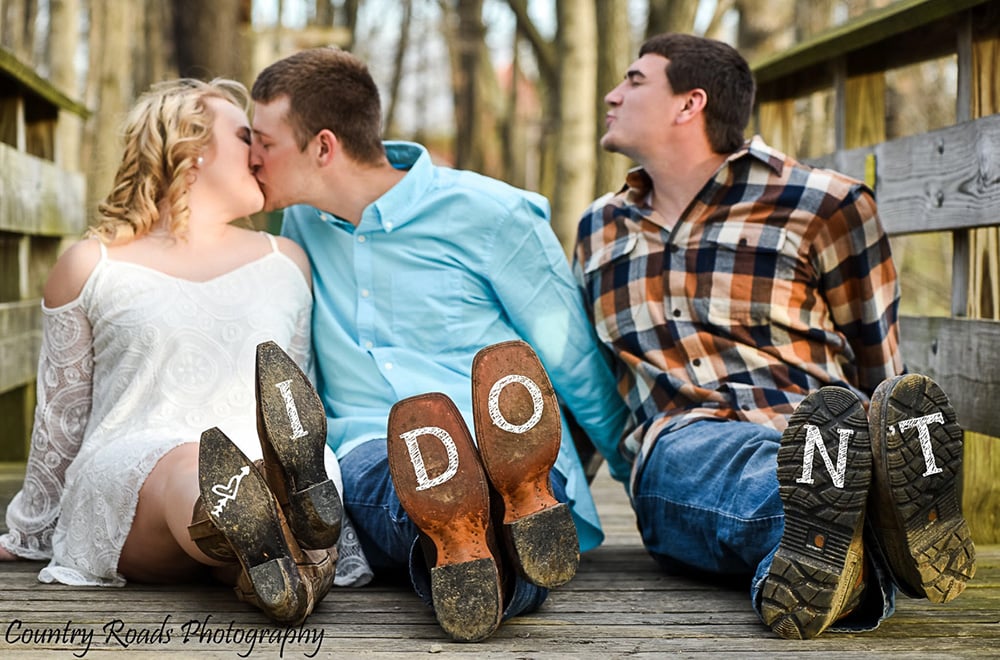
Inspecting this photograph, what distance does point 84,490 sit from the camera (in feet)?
7.66

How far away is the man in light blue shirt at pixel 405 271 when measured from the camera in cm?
268

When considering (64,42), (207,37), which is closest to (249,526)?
(207,37)

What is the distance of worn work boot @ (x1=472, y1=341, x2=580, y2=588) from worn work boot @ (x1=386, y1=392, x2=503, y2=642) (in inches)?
1.7

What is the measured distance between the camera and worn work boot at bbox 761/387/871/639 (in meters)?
1.86

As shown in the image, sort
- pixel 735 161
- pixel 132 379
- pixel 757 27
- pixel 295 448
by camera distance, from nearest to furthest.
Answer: pixel 295 448 → pixel 132 379 → pixel 735 161 → pixel 757 27

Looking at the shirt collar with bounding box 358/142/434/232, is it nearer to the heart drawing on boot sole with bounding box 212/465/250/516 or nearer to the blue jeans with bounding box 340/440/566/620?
the blue jeans with bounding box 340/440/566/620

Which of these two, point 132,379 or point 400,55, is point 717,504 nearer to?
point 132,379

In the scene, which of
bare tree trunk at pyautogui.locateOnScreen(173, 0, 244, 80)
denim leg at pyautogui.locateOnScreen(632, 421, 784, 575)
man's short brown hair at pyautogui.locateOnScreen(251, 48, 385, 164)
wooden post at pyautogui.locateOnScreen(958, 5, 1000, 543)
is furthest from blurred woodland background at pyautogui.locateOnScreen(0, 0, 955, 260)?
denim leg at pyautogui.locateOnScreen(632, 421, 784, 575)

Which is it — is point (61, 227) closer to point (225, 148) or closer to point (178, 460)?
point (225, 148)

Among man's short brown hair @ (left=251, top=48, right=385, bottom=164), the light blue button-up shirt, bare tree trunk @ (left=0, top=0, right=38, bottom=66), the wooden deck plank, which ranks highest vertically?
bare tree trunk @ (left=0, top=0, right=38, bottom=66)

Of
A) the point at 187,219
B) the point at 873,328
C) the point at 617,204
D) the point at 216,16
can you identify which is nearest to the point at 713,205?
the point at 617,204

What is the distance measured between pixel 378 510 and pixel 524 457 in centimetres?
55

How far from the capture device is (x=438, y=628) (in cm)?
202

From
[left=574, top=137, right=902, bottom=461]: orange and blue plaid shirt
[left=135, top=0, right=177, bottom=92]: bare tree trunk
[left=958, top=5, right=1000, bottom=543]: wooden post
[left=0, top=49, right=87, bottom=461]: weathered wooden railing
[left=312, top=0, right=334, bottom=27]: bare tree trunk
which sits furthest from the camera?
[left=312, top=0, right=334, bottom=27]: bare tree trunk
